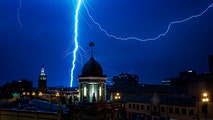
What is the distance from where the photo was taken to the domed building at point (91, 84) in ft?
86.5

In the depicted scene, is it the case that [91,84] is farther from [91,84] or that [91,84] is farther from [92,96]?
[92,96]

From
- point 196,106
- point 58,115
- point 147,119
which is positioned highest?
point 58,115

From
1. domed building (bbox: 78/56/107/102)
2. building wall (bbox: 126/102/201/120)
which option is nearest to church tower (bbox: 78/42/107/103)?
domed building (bbox: 78/56/107/102)

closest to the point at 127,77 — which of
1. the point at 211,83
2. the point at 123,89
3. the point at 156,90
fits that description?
the point at 123,89

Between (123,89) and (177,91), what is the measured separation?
19136mm

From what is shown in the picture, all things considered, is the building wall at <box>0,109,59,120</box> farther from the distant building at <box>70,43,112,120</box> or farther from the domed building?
the domed building

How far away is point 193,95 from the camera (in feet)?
156

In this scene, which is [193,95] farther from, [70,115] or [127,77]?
[127,77]

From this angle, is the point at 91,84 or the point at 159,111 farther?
the point at 159,111

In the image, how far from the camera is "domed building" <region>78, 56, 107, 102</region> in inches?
1038

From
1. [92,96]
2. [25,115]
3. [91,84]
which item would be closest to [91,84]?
[91,84]

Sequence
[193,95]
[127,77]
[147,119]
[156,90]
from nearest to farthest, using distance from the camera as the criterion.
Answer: [193,95]
[147,119]
[156,90]
[127,77]

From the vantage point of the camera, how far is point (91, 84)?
26.6 meters

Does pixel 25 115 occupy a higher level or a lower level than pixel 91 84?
lower
